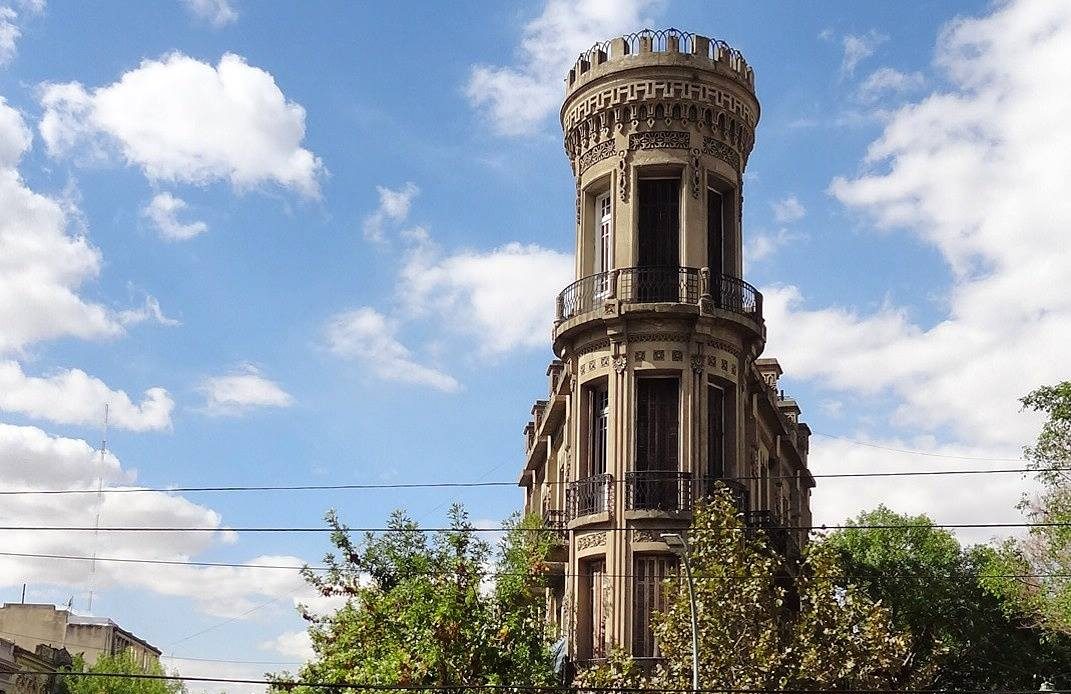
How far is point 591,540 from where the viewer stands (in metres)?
34.7

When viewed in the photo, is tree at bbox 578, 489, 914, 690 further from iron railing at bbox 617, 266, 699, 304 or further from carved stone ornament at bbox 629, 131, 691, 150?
carved stone ornament at bbox 629, 131, 691, 150

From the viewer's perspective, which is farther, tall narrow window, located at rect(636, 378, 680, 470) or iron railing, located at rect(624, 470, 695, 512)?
tall narrow window, located at rect(636, 378, 680, 470)

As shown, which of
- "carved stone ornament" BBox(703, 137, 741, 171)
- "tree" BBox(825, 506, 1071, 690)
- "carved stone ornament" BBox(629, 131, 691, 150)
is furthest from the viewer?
"tree" BBox(825, 506, 1071, 690)

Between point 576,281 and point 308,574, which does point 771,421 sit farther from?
point 308,574

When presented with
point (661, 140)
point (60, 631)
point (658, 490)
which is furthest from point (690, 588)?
point (60, 631)

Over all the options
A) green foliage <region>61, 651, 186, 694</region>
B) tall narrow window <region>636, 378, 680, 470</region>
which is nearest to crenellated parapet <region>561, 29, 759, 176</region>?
tall narrow window <region>636, 378, 680, 470</region>

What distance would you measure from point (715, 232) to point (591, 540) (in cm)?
954

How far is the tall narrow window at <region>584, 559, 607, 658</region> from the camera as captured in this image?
33.4m

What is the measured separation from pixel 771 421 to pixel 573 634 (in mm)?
15286

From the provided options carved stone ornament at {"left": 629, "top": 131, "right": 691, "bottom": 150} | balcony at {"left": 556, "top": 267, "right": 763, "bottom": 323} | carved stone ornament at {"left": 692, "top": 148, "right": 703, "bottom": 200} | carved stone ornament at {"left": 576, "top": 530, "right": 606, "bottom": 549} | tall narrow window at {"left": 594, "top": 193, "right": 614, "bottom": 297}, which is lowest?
carved stone ornament at {"left": 576, "top": 530, "right": 606, "bottom": 549}

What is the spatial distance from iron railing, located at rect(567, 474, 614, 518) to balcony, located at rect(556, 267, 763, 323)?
14.9 ft

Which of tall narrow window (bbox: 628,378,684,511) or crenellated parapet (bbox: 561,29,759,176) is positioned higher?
crenellated parapet (bbox: 561,29,759,176)

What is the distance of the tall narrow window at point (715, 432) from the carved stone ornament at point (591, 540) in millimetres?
3320

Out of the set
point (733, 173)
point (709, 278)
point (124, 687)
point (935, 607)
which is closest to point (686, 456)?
point (709, 278)
